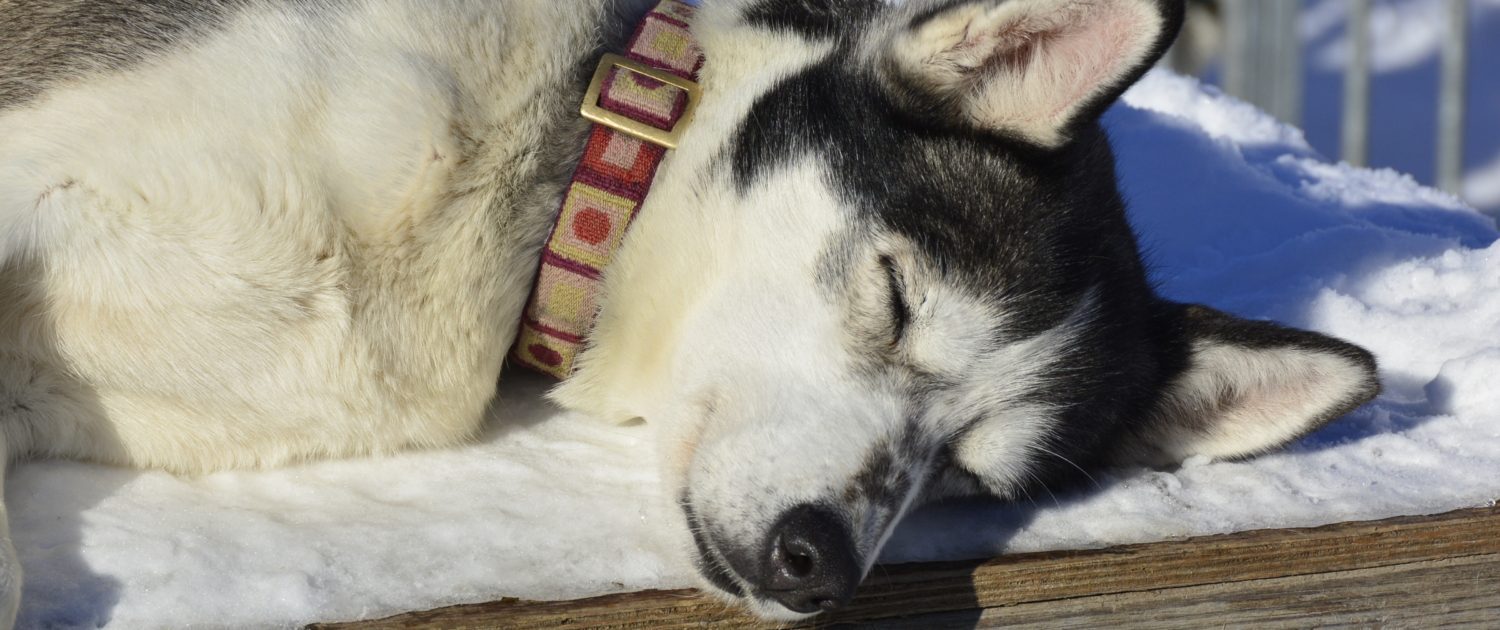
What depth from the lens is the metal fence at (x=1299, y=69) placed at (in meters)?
5.80

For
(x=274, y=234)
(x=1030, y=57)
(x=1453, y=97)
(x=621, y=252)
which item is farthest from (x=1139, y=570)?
(x=1453, y=97)

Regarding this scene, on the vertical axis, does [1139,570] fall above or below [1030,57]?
below

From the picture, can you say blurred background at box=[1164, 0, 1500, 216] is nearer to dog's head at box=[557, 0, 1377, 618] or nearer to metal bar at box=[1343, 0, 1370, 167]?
metal bar at box=[1343, 0, 1370, 167]

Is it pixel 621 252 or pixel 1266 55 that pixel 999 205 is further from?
pixel 1266 55

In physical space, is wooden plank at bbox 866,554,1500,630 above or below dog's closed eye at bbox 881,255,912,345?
below

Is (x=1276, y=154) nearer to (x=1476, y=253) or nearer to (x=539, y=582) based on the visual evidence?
(x=1476, y=253)

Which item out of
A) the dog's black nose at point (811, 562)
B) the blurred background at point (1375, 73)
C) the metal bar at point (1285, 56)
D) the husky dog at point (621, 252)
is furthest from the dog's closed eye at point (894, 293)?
the metal bar at point (1285, 56)

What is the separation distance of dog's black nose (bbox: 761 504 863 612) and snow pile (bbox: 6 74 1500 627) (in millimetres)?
161

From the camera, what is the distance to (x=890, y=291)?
7.18ft

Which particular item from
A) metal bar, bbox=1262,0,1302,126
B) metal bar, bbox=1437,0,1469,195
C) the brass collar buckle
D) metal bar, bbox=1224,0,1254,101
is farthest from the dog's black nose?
metal bar, bbox=1224,0,1254,101

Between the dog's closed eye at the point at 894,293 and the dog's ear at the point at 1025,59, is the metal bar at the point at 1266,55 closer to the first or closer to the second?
the dog's ear at the point at 1025,59

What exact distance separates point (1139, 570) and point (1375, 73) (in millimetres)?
7172

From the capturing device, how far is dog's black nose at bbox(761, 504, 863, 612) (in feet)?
6.14

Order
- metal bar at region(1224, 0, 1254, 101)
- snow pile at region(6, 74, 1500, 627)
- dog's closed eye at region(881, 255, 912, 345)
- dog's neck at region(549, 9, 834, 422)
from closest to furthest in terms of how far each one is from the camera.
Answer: snow pile at region(6, 74, 1500, 627)
dog's closed eye at region(881, 255, 912, 345)
dog's neck at region(549, 9, 834, 422)
metal bar at region(1224, 0, 1254, 101)
